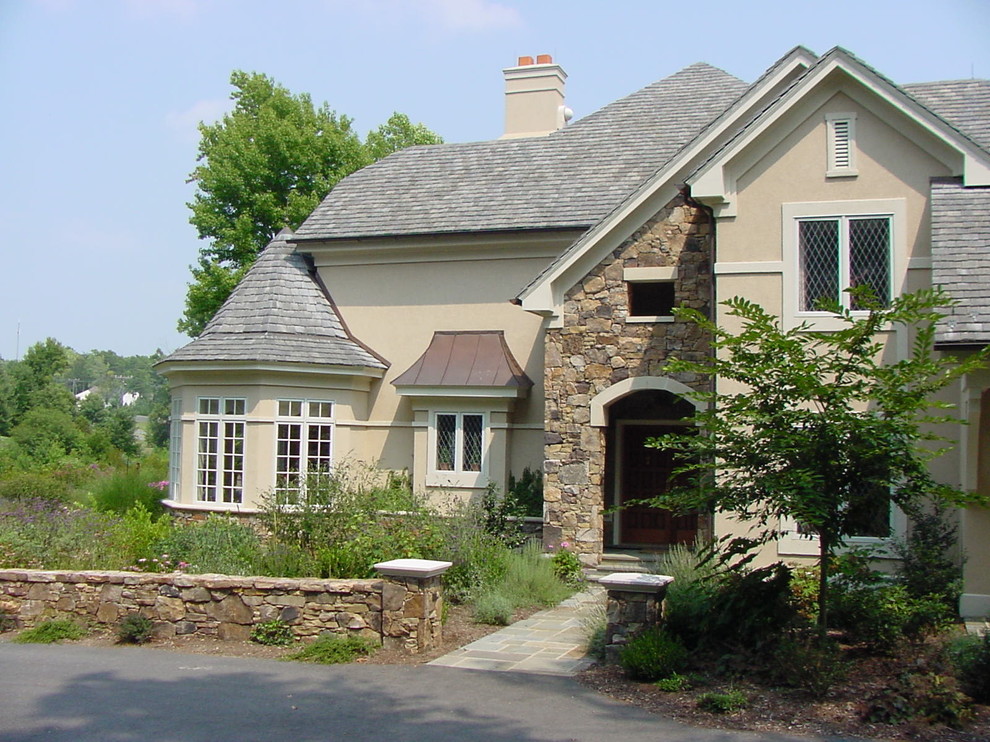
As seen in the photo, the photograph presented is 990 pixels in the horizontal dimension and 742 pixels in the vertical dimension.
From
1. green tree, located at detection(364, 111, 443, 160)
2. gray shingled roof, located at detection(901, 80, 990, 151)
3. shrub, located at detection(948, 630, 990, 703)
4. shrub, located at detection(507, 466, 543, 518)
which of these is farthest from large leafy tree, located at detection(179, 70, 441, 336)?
shrub, located at detection(948, 630, 990, 703)

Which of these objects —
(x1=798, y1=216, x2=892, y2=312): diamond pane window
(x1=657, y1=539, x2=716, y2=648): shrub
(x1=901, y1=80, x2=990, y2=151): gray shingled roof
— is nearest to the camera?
(x1=657, y1=539, x2=716, y2=648): shrub

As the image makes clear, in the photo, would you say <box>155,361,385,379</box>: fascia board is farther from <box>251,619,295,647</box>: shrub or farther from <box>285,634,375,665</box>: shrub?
<box>285,634,375,665</box>: shrub

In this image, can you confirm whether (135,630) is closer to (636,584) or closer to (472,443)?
(636,584)

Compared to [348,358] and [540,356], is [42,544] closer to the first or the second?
[348,358]

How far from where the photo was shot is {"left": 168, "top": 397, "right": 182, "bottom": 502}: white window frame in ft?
62.2

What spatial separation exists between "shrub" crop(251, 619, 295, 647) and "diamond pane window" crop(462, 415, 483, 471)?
26.6 feet

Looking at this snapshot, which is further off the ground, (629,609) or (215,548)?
(215,548)

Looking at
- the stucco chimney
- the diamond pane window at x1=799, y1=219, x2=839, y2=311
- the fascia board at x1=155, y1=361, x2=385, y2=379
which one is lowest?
the fascia board at x1=155, y1=361, x2=385, y2=379

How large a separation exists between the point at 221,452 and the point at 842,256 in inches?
435

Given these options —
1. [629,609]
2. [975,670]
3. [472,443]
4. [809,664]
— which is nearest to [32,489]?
[472,443]

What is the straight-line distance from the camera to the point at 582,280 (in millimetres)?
15930

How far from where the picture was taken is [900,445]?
8.63 m

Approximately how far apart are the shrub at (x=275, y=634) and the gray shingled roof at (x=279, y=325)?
8012mm

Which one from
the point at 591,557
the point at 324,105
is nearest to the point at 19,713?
the point at 591,557
